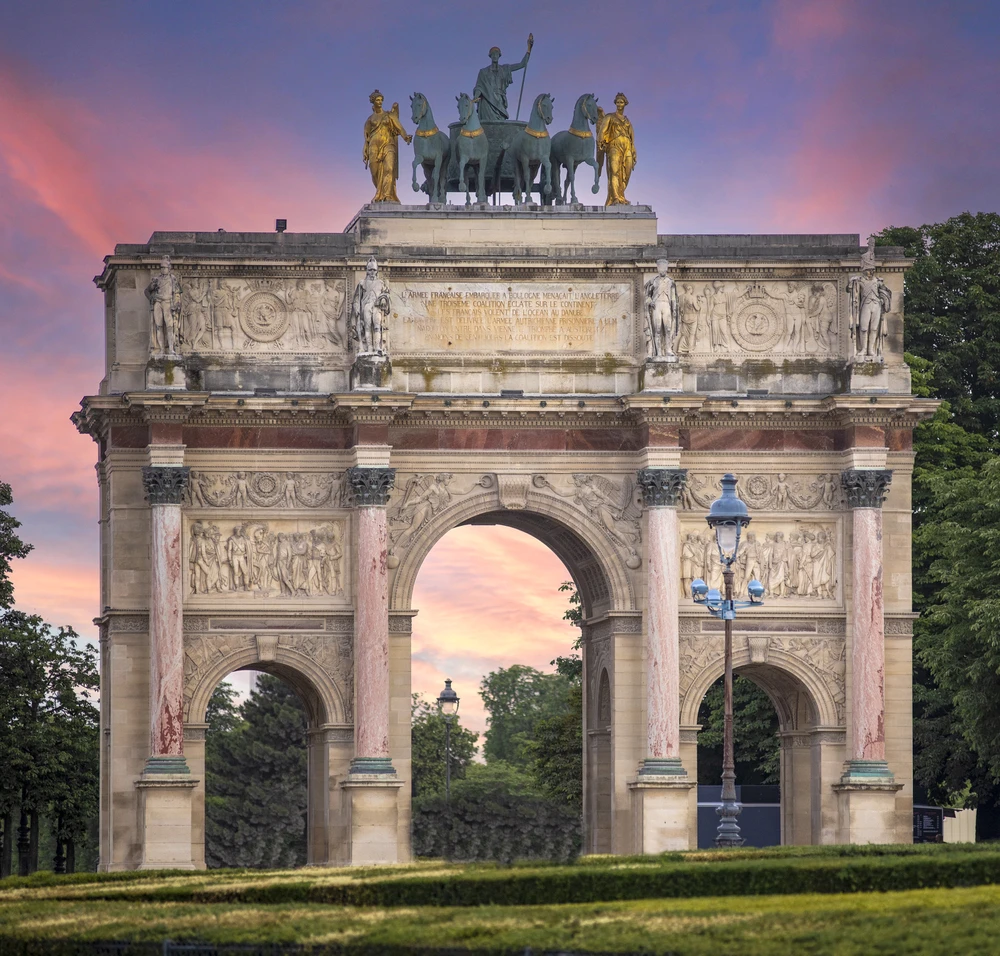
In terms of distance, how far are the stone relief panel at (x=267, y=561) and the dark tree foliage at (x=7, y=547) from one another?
1232 cm

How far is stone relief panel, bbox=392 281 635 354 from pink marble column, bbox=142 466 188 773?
608 cm

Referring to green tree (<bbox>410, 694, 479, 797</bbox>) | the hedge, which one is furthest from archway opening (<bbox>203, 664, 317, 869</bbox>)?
the hedge

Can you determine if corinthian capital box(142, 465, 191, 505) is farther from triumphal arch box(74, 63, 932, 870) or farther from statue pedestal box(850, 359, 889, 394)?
statue pedestal box(850, 359, 889, 394)

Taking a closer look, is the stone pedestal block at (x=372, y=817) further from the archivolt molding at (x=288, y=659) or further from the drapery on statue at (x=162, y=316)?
the drapery on statue at (x=162, y=316)

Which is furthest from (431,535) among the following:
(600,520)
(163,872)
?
(163,872)

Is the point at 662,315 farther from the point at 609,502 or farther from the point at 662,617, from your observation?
the point at 662,617

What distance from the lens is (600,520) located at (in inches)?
2130

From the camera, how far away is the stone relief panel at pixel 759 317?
54.3 meters

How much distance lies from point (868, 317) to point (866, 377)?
4.31 feet

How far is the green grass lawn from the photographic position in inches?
992

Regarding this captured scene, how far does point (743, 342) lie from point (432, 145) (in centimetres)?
821

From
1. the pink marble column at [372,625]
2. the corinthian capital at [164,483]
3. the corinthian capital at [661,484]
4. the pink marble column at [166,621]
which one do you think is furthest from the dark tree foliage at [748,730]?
the corinthian capital at [164,483]

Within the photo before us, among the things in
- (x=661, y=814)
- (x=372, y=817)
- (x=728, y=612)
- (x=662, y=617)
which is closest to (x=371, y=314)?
(x=662, y=617)

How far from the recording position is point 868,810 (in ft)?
173
